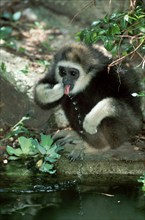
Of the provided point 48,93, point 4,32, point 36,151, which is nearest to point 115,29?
point 48,93

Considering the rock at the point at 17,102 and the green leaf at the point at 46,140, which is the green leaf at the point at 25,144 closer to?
the green leaf at the point at 46,140

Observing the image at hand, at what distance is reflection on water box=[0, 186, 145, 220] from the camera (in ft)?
17.4

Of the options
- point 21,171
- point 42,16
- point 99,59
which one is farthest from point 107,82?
point 42,16

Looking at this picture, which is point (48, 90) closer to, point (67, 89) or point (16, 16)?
point (67, 89)

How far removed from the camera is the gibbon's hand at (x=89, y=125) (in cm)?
623

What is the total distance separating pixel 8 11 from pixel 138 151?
16.0ft

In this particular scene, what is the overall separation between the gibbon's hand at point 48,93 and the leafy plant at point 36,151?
517 millimetres

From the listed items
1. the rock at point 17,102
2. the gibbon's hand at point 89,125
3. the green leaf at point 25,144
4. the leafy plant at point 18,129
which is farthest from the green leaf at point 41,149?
the rock at point 17,102

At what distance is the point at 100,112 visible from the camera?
20.3 ft

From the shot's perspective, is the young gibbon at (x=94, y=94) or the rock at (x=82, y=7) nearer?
the young gibbon at (x=94, y=94)

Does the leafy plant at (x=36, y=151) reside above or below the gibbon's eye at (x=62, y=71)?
below

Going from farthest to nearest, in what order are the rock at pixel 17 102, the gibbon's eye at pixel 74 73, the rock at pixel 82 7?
1. the rock at pixel 82 7
2. the rock at pixel 17 102
3. the gibbon's eye at pixel 74 73

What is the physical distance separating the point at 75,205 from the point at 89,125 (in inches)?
44.6

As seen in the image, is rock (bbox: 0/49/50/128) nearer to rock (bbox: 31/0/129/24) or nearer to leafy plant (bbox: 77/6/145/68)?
leafy plant (bbox: 77/6/145/68)
